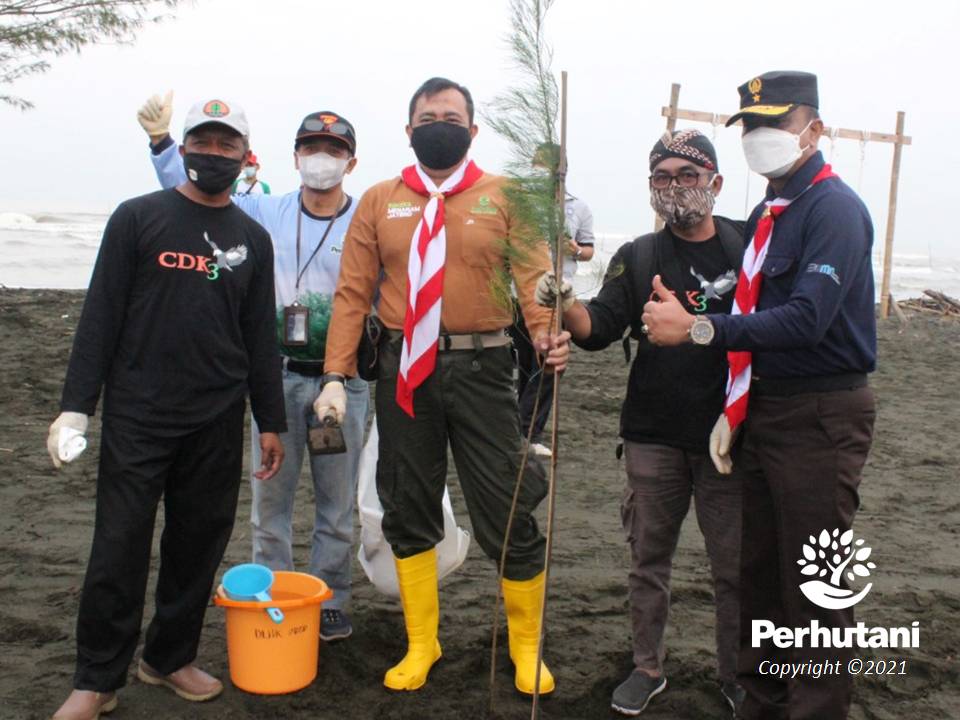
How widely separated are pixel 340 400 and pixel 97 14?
Answer: 8557mm

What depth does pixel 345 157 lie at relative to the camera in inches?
148

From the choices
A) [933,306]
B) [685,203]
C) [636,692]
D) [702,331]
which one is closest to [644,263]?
[685,203]

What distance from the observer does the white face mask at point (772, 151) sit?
2.84 metres

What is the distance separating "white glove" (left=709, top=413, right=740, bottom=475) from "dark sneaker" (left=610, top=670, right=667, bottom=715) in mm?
854

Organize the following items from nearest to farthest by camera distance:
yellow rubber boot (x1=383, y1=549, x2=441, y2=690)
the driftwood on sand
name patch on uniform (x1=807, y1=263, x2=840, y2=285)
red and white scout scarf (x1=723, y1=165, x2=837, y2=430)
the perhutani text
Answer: name patch on uniform (x1=807, y1=263, x2=840, y2=285) < the perhutani text < red and white scout scarf (x1=723, y1=165, x2=837, y2=430) < yellow rubber boot (x1=383, y1=549, x2=441, y2=690) < the driftwood on sand

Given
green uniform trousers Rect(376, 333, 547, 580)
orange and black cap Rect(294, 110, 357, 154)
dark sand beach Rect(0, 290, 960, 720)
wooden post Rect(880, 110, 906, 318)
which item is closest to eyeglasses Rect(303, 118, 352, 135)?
orange and black cap Rect(294, 110, 357, 154)

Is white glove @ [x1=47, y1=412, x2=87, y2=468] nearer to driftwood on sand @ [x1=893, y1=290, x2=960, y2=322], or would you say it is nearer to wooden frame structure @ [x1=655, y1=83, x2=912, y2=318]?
wooden frame structure @ [x1=655, y1=83, x2=912, y2=318]

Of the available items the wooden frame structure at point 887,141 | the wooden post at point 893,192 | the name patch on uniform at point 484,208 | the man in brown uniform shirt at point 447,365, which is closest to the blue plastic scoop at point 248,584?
the man in brown uniform shirt at point 447,365

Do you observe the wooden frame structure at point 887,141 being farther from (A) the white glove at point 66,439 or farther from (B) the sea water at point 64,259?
(A) the white glove at point 66,439

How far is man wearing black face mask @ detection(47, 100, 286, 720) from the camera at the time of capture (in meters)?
3.03

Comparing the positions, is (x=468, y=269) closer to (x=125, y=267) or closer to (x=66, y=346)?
(x=125, y=267)

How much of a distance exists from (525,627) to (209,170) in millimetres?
1975

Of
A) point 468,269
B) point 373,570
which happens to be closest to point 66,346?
point 373,570

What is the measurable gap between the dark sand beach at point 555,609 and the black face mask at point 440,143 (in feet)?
6.26
